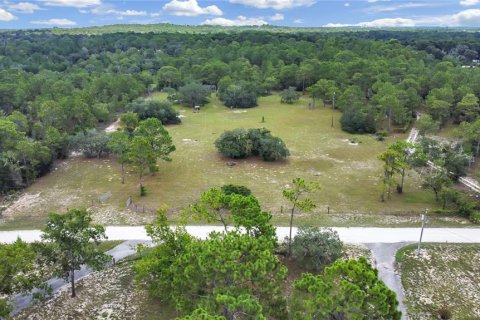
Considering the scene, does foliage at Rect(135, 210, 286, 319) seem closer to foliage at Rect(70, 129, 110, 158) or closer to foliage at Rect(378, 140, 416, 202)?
foliage at Rect(378, 140, 416, 202)

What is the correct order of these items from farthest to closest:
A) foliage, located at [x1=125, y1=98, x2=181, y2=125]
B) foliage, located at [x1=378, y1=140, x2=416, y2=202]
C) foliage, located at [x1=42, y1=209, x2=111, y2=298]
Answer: foliage, located at [x1=125, y1=98, x2=181, y2=125] → foliage, located at [x1=378, y1=140, x2=416, y2=202] → foliage, located at [x1=42, y1=209, x2=111, y2=298]

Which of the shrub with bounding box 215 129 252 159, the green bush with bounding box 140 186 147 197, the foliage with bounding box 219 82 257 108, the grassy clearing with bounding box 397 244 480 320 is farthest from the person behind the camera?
the foliage with bounding box 219 82 257 108

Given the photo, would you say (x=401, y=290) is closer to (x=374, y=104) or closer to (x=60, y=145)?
(x=60, y=145)

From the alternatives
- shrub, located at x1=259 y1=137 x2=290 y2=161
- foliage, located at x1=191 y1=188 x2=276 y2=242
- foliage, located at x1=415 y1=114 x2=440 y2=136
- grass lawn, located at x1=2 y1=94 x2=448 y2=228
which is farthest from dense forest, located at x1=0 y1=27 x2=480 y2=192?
foliage, located at x1=191 y1=188 x2=276 y2=242

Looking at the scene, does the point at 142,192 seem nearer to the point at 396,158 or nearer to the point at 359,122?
the point at 396,158

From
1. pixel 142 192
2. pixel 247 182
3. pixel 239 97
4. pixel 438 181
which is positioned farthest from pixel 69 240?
pixel 239 97

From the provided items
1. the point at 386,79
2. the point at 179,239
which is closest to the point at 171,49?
the point at 386,79

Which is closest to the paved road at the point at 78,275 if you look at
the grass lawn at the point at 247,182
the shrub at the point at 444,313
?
the grass lawn at the point at 247,182
